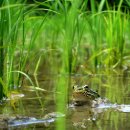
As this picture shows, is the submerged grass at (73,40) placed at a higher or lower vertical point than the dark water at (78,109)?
higher

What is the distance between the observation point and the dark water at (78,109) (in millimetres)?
1712

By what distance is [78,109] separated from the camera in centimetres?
209

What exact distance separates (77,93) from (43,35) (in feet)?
13.6

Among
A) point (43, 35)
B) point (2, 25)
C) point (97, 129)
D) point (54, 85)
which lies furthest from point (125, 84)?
point (43, 35)

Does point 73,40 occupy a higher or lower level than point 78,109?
higher

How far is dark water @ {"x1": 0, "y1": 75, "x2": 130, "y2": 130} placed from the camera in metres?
1.71

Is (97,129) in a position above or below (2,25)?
below

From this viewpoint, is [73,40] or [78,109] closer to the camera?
[78,109]

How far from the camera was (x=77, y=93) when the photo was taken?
222 cm

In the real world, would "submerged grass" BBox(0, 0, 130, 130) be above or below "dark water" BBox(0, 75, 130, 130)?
above

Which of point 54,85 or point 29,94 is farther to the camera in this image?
point 54,85

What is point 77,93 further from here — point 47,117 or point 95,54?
point 95,54

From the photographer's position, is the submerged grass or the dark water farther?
the submerged grass

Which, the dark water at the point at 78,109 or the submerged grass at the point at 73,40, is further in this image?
the submerged grass at the point at 73,40
